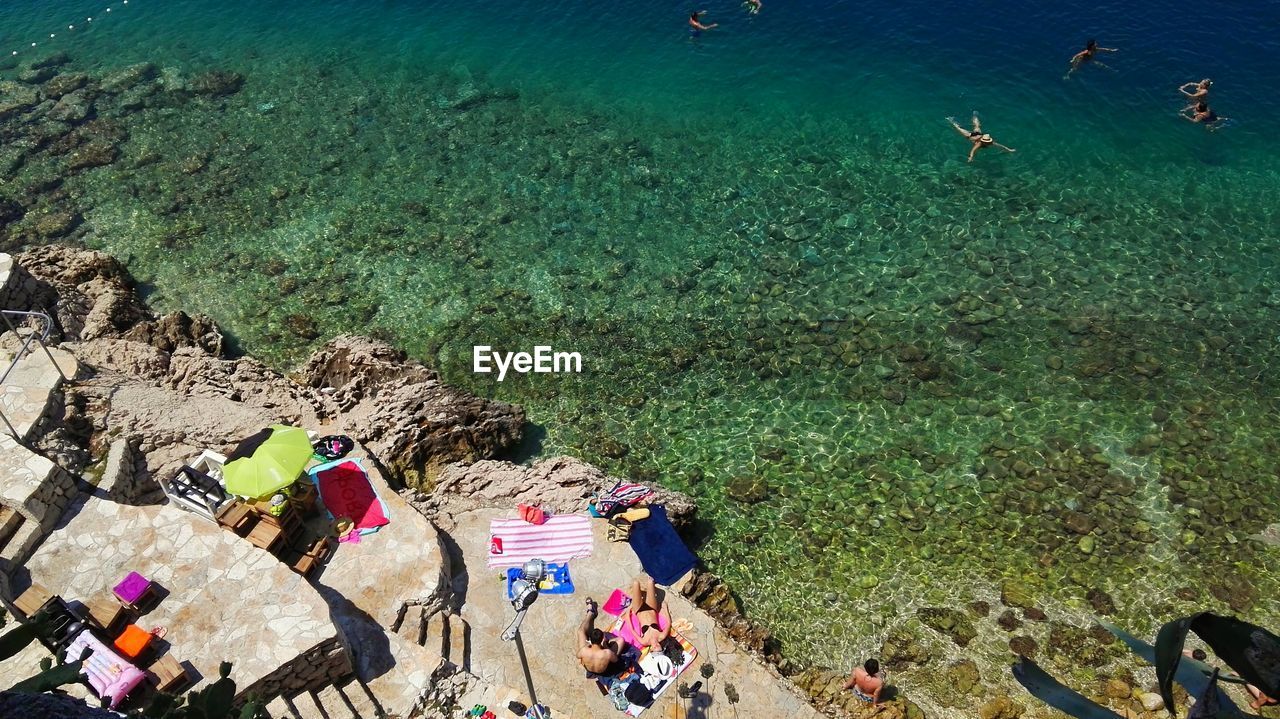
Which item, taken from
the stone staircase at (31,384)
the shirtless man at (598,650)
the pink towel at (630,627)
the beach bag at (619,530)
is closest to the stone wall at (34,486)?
the stone staircase at (31,384)

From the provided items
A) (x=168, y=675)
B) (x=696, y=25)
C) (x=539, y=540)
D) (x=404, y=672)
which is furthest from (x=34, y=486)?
(x=696, y=25)

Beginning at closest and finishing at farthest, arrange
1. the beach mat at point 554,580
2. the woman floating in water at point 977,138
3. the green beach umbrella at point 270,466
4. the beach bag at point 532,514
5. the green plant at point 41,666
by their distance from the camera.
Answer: the green plant at point 41,666
the green beach umbrella at point 270,466
the beach mat at point 554,580
the beach bag at point 532,514
the woman floating in water at point 977,138

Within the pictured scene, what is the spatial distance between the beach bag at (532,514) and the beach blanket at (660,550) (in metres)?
2.07

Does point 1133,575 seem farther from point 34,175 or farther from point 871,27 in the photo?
point 34,175

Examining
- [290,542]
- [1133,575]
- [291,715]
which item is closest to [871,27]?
[1133,575]

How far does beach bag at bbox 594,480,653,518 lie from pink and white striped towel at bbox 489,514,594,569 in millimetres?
432

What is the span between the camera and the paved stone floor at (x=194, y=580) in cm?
1430

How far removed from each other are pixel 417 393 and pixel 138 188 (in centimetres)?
1815

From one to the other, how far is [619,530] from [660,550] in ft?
3.32

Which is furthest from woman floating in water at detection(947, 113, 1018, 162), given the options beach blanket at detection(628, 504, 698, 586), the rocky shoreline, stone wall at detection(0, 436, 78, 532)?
stone wall at detection(0, 436, 78, 532)

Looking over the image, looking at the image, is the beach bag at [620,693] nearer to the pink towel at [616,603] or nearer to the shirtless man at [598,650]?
the shirtless man at [598,650]

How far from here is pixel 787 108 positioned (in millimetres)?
34375

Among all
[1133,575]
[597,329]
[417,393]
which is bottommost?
[1133,575]

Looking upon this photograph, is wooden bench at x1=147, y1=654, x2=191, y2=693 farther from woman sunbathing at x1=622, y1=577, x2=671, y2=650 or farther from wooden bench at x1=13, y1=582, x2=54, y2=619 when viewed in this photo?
woman sunbathing at x1=622, y1=577, x2=671, y2=650
